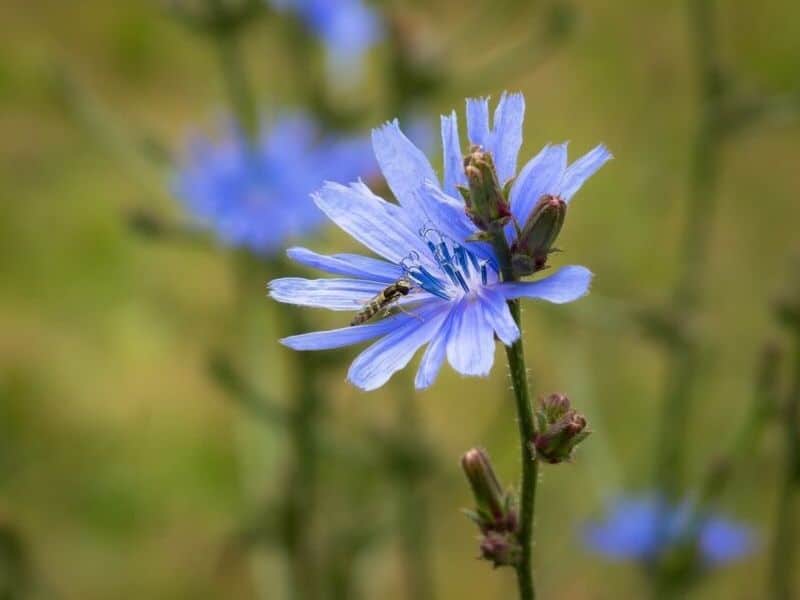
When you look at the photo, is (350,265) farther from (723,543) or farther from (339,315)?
(339,315)

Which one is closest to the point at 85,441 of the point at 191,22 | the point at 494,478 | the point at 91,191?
the point at 91,191

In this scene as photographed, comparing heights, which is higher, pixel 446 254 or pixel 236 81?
pixel 236 81

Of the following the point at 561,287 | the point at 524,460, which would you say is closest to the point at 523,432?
the point at 524,460

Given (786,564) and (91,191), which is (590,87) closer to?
(91,191)

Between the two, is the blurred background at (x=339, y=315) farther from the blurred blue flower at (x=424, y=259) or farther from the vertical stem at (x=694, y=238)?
the blurred blue flower at (x=424, y=259)

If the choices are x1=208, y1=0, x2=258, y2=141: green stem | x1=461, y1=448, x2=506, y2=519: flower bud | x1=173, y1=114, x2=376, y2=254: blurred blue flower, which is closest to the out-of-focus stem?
x1=461, y1=448, x2=506, y2=519: flower bud
